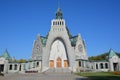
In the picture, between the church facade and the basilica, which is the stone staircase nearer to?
the basilica

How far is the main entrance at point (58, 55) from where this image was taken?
186 feet

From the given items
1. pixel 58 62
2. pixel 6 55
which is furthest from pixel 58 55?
pixel 6 55

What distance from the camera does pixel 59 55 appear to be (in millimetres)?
57469

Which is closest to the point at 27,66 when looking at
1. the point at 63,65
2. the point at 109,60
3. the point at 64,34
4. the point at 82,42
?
the point at 63,65

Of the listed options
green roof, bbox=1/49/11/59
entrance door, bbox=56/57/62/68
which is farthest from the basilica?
green roof, bbox=1/49/11/59

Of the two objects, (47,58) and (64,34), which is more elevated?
(64,34)

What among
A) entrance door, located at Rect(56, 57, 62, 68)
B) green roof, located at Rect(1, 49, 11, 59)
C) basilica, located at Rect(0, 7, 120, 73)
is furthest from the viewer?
green roof, located at Rect(1, 49, 11, 59)

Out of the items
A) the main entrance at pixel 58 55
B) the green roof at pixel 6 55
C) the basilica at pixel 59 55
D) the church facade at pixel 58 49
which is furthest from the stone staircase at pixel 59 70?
the green roof at pixel 6 55

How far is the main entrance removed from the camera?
56.7m

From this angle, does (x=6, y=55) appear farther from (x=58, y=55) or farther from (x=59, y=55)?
(x=59, y=55)

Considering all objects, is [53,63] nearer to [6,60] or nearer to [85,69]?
[85,69]

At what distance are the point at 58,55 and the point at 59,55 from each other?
1.05 feet

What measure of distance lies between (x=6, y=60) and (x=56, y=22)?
21615mm

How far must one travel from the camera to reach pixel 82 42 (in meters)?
59.7
